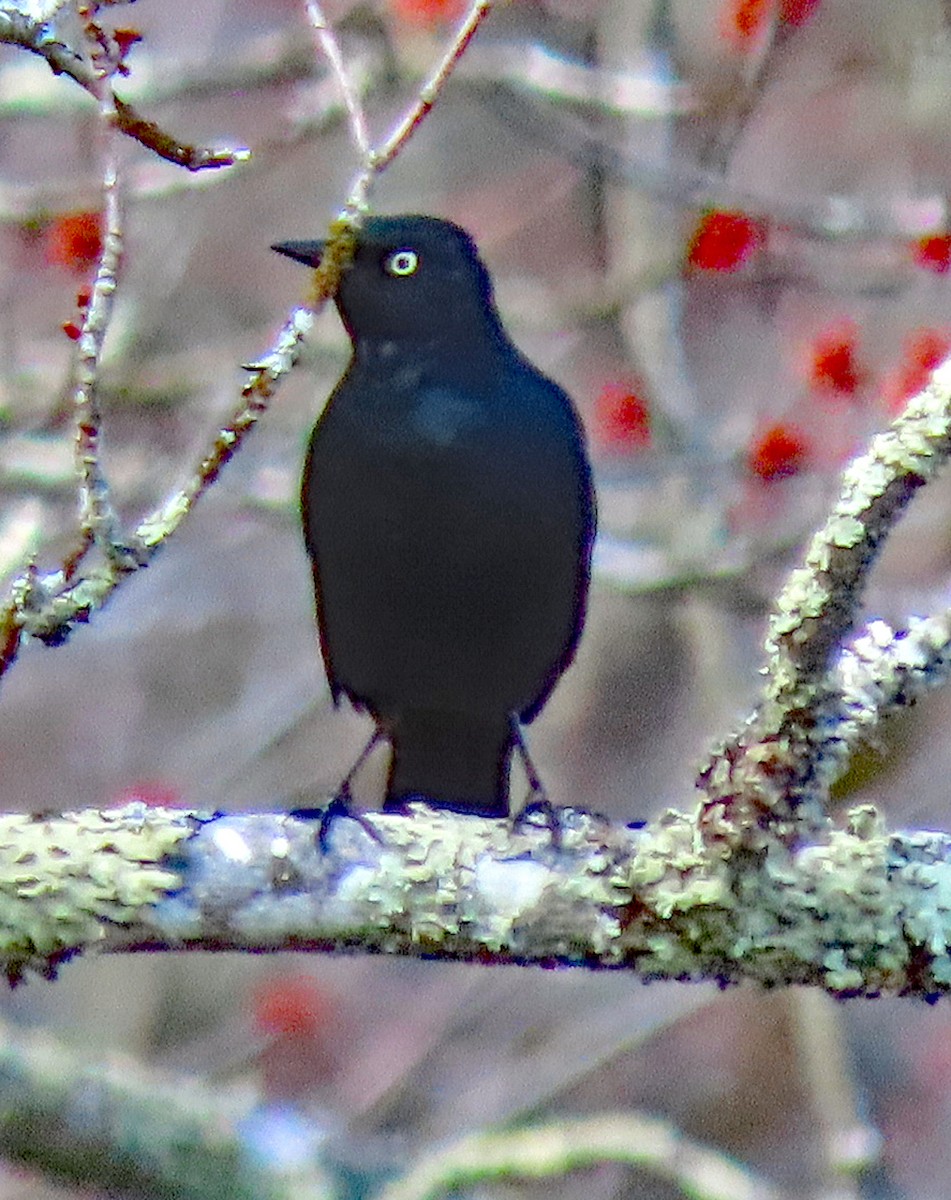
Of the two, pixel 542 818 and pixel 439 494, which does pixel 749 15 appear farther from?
pixel 542 818

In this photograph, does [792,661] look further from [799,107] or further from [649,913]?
[799,107]

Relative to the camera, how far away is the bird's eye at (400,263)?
3.36 meters

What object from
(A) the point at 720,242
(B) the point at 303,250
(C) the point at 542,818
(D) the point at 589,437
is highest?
(D) the point at 589,437

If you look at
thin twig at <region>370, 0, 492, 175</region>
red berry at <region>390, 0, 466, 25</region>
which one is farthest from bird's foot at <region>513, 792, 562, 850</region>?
red berry at <region>390, 0, 466, 25</region>

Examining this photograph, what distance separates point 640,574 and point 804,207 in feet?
3.08

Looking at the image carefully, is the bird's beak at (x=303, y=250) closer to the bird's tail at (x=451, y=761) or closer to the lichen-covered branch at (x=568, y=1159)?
the bird's tail at (x=451, y=761)

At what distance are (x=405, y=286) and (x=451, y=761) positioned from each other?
0.84 m

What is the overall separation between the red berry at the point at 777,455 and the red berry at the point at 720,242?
1.18 feet

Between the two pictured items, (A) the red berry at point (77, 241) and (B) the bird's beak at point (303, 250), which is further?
(A) the red berry at point (77, 241)

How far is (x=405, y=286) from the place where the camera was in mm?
3355

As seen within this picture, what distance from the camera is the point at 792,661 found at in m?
2.24

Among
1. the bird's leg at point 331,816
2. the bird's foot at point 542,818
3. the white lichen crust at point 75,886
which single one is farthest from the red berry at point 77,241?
the white lichen crust at point 75,886

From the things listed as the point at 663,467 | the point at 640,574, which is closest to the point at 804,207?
the point at 663,467

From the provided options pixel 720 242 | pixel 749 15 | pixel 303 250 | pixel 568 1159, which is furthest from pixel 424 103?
pixel 749 15
